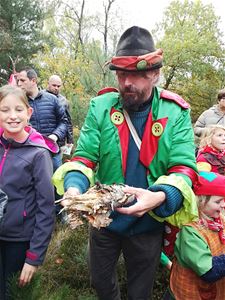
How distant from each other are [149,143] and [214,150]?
2.04 meters

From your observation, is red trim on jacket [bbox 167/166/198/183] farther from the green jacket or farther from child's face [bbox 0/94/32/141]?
child's face [bbox 0/94/32/141]

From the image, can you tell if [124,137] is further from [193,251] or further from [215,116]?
[215,116]

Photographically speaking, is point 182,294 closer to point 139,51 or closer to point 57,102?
point 139,51

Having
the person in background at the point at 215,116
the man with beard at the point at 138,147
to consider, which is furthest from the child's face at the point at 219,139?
the man with beard at the point at 138,147

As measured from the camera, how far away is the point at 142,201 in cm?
157

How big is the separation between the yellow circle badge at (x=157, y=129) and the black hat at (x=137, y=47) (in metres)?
0.28

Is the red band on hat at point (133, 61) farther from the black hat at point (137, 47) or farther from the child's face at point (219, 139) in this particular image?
the child's face at point (219, 139)

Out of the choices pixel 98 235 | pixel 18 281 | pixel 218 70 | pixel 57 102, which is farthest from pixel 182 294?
pixel 218 70

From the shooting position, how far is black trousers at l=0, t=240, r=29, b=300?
7.24ft

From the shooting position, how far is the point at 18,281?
5.36 ft

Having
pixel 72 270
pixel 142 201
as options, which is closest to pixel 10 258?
pixel 142 201

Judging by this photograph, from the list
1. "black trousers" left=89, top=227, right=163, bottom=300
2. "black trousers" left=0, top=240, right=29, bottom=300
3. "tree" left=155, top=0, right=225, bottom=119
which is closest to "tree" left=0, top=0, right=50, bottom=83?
"tree" left=155, top=0, right=225, bottom=119

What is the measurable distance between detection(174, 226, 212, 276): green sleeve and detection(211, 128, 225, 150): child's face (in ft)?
5.60

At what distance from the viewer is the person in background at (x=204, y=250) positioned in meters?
2.21
